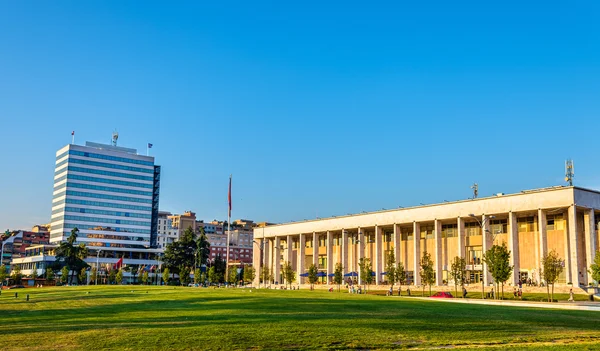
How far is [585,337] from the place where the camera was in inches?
915

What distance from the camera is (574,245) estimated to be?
84.3m

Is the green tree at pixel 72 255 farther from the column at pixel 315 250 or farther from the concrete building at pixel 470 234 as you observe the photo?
the column at pixel 315 250

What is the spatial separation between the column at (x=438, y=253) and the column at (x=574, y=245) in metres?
24.2

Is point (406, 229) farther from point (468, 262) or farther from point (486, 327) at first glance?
point (486, 327)

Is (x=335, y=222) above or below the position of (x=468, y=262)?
above

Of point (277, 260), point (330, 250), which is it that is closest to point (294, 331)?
point (330, 250)

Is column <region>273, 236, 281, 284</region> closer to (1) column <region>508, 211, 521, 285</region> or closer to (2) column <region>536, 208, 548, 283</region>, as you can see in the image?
(1) column <region>508, 211, 521, 285</region>

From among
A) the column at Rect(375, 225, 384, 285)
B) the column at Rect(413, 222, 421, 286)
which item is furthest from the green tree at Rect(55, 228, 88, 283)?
the column at Rect(413, 222, 421, 286)

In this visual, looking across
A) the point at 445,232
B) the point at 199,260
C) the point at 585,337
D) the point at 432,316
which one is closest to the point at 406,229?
the point at 445,232

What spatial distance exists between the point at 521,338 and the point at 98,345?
16.3m

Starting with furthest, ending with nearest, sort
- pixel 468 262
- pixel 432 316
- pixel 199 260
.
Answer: pixel 199 260, pixel 468 262, pixel 432 316

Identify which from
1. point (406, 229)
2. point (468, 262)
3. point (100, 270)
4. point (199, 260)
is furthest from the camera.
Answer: point (100, 270)

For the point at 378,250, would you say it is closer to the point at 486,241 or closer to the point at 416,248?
the point at 416,248

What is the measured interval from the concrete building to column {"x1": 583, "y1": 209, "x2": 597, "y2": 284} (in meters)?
0.15
